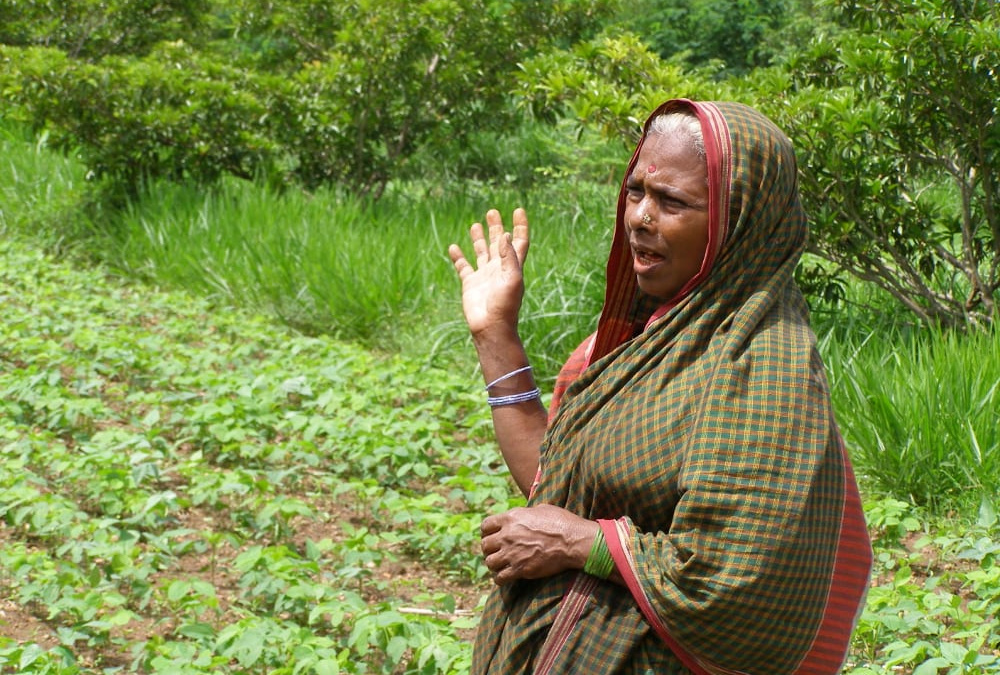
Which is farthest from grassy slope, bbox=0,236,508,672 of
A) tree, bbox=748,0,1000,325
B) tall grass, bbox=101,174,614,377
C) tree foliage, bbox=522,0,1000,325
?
tree, bbox=748,0,1000,325

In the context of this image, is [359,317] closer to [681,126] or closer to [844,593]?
[681,126]

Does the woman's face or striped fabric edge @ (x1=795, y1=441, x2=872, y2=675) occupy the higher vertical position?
the woman's face

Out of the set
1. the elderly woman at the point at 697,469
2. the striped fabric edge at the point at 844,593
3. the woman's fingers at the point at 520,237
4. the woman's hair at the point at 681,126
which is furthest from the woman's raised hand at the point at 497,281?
the striped fabric edge at the point at 844,593

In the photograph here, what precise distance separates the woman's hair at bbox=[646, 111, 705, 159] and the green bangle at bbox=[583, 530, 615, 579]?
652 millimetres

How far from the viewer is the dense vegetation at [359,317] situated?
3.59 metres

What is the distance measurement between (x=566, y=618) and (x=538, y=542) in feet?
0.43

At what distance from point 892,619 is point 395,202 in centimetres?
626

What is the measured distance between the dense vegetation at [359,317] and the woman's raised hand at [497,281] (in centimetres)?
118

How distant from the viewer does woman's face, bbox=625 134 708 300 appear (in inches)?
76.8

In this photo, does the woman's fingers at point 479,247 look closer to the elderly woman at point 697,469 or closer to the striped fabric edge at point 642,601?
the elderly woman at point 697,469

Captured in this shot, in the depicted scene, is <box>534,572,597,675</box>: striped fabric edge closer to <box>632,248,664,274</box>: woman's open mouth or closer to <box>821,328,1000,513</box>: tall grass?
<box>632,248,664,274</box>: woman's open mouth

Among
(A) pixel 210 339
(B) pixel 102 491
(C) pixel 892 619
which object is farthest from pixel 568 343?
(C) pixel 892 619

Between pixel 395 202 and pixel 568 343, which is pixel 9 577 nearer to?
pixel 568 343

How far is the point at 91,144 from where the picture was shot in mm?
8719
